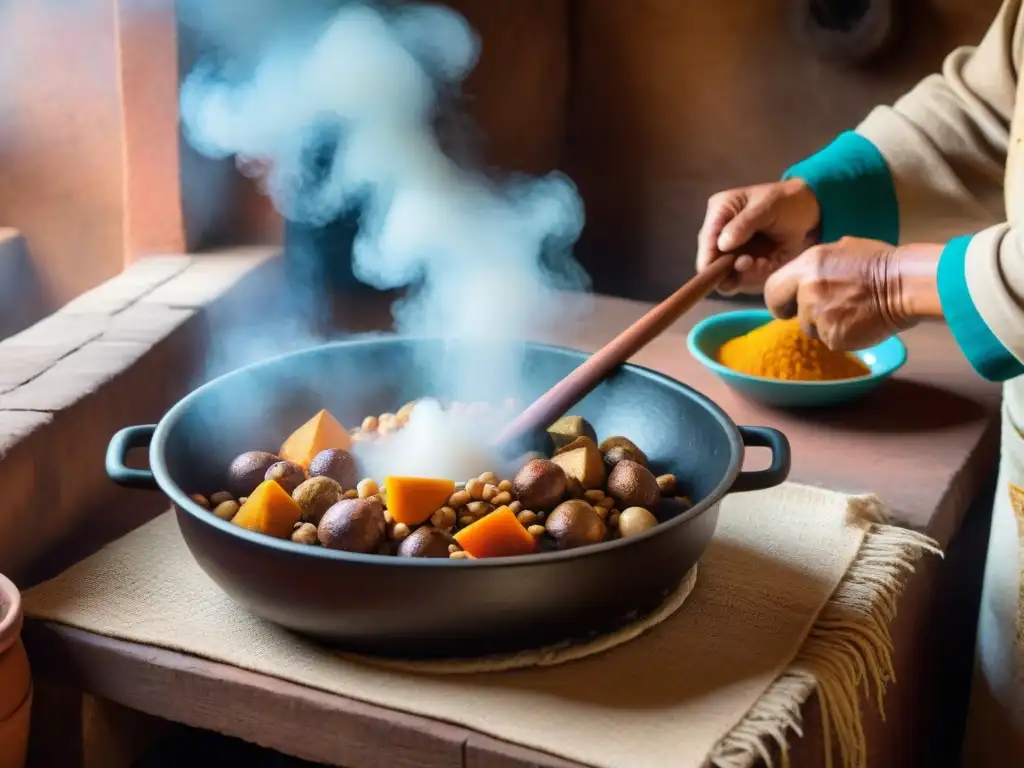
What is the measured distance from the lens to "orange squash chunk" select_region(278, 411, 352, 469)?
3.53 ft

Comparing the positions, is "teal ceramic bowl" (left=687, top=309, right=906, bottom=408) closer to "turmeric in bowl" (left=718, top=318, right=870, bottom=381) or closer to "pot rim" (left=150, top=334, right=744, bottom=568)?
"turmeric in bowl" (left=718, top=318, right=870, bottom=381)

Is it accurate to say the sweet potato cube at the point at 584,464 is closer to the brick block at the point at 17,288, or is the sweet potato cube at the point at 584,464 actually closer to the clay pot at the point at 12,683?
the clay pot at the point at 12,683

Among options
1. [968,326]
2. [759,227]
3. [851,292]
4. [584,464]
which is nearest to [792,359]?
[759,227]

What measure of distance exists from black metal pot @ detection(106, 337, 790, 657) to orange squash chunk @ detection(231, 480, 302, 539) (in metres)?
0.05

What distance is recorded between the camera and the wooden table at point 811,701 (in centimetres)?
87

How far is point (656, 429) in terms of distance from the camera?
1.17 m

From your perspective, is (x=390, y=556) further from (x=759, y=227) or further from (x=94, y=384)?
(x=759, y=227)

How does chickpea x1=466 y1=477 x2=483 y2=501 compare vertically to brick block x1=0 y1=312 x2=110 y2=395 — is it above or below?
below

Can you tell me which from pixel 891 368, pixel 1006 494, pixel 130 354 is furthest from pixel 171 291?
pixel 1006 494

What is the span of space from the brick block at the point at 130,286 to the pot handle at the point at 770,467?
32.5 inches

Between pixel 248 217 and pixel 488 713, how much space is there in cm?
104

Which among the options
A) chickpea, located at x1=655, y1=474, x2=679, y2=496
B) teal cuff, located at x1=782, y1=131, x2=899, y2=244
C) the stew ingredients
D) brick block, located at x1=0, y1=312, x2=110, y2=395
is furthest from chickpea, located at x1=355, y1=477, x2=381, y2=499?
teal cuff, located at x1=782, y1=131, x2=899, y2=244

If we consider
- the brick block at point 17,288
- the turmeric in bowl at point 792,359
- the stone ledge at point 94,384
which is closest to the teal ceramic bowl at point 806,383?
the turmeric in bowl at point 792,359

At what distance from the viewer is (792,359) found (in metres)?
1.44
